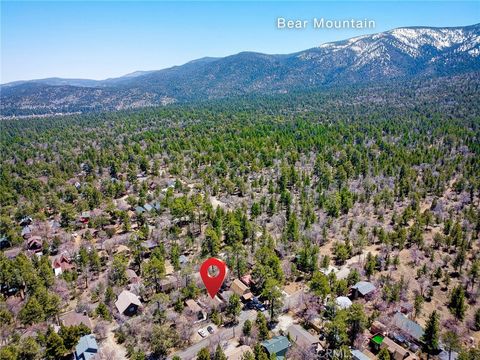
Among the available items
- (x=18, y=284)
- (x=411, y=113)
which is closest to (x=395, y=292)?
(x=18, y=284)

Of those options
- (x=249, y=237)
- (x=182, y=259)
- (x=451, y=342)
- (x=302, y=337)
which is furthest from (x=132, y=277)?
(x=451, y=342)

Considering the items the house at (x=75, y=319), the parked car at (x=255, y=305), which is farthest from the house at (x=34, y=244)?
the parked car at (x=255, y=305)

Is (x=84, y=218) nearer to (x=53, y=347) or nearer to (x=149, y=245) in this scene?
(x=149, y=245)

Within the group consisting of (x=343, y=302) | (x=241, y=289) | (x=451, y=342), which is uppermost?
(x=241, y=289)

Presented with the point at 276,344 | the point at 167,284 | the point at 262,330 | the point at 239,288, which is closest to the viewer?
the point at 276,344

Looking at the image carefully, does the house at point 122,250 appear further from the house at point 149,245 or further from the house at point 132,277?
the house at point 132,277
